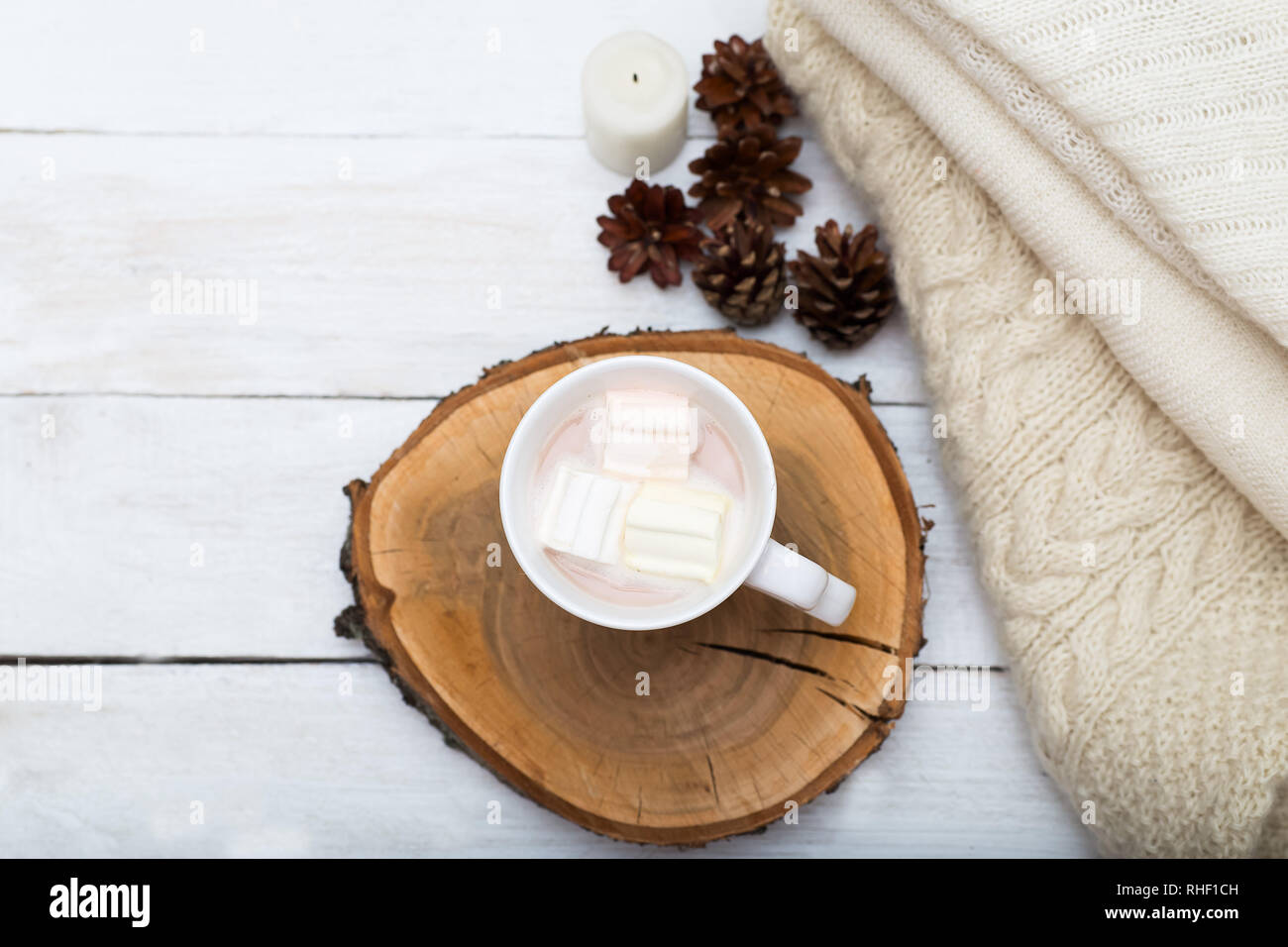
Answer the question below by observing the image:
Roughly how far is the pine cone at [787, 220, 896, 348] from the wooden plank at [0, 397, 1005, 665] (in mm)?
103

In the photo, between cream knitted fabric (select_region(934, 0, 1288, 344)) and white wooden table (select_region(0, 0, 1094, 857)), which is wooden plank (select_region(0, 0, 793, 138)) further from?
cream knitted fabric (select_region(934, 0, 1288, 344))

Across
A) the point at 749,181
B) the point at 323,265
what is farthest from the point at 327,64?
the point at 749,181

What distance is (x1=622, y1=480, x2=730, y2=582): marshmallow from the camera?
2.08 feet

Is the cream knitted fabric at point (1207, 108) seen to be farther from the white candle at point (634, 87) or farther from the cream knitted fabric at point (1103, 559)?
the white candle at point (634, 87)

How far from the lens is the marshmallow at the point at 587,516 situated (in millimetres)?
648

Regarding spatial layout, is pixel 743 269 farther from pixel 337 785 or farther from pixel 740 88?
pixel 337 785

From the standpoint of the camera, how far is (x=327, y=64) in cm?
97

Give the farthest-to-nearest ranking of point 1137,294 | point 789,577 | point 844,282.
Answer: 1. point 844,282
2. point 1137,294
3. point 789,577

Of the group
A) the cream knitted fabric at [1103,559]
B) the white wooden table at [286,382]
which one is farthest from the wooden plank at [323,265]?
the cream knitted fabric at [1103,559]

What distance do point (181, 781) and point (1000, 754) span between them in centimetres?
78

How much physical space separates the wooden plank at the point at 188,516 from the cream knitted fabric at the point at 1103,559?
0.12 meters

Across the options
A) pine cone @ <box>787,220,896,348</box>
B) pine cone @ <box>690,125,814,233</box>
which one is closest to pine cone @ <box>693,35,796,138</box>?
pine cone @ <box>690,125,814,233</box>

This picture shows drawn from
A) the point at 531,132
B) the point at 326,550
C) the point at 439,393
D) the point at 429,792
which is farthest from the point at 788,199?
the point at 429,792

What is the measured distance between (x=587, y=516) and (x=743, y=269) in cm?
32
